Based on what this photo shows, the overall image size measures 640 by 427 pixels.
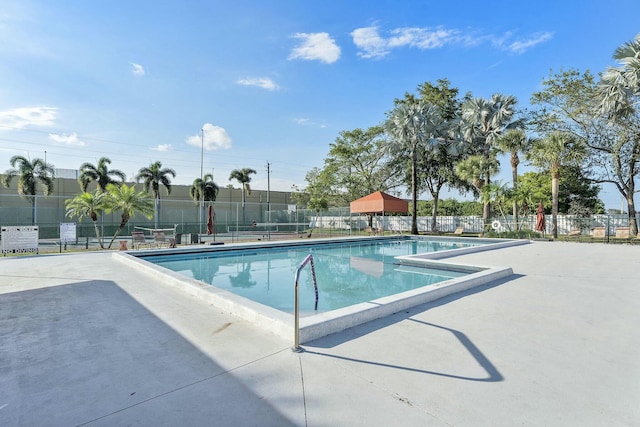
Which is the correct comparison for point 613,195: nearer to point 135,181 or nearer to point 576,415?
point 576,415

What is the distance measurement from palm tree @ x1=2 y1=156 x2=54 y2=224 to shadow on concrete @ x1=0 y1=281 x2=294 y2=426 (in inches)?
1204

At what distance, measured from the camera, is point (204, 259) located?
11172mm

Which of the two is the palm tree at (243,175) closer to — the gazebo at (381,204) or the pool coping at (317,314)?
the gazebo at (381,204)

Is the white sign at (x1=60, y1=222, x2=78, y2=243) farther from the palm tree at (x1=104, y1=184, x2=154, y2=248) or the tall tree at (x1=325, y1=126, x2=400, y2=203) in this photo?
the tall tree at (x1=325, y1=126, x2=400, y2=203)

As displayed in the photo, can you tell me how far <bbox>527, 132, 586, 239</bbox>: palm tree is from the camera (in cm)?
1881

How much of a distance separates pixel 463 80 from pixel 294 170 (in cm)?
2453

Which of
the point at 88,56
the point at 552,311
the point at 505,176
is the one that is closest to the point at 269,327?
the point at 552,311

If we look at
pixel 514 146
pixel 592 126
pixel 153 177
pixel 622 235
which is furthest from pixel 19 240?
pixel 592 126

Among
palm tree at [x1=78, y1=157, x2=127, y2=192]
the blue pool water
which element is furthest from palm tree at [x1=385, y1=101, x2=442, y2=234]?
palm tree at [x1=78, y1=157, x2=127, y2=192]

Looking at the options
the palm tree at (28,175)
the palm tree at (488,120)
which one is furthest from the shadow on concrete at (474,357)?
the palm tree at (28,175)

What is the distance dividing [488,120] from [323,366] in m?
26.1

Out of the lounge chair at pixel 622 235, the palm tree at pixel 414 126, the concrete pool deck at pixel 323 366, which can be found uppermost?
the palm tree at pixel 414 126

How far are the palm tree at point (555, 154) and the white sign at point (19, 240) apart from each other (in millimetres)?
24145

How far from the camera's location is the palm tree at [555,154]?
61.7 ft
